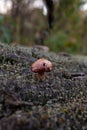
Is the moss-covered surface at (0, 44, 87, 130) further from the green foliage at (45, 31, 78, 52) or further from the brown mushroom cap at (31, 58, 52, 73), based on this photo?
the green foliage at (45, 31, 78, 52)

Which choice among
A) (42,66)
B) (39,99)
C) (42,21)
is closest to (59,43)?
(42,21)

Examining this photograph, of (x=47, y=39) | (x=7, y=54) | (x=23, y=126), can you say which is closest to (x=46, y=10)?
(x=47, y=39)

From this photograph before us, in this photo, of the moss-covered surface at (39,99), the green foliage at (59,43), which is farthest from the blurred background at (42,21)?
the moss-covered surface at (39,99)

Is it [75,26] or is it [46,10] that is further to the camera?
[75,26]

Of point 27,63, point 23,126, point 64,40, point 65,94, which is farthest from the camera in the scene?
point 64,40

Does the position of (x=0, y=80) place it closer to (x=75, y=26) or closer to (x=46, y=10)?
(x=46, y=10)

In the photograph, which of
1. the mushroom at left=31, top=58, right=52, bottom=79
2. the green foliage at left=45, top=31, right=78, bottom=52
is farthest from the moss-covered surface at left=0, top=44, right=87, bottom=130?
the green foliage at left=45, top=31, right=78, bottom=52

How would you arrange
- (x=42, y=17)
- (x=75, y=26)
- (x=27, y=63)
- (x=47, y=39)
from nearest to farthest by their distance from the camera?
(x=27, y=63)
(x=47, y=39)
(x=42, y=17)
(x=75, y=26)

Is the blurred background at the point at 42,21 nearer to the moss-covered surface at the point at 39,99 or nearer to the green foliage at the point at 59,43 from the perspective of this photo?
the green foliage at the point at 59,43
